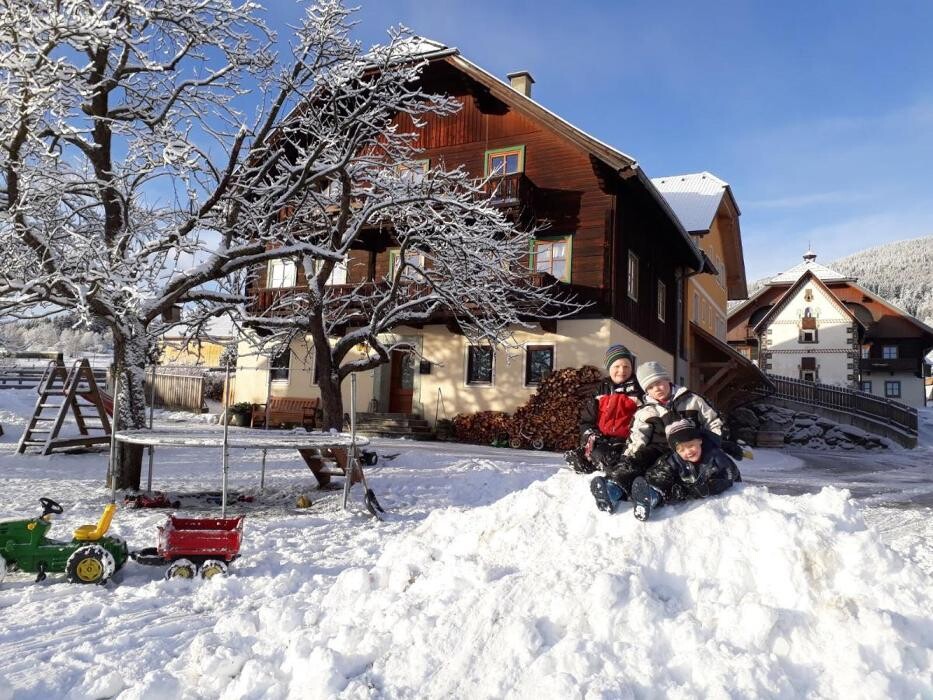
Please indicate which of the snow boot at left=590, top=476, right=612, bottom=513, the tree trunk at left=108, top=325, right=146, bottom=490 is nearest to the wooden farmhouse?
the tree trunk at left=108, top=325, right=146, bottom=490

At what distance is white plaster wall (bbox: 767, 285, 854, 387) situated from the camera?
4491 centimetres

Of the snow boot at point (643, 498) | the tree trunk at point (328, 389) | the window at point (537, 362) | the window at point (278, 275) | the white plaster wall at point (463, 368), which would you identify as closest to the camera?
the snow boot at point (643, 498)

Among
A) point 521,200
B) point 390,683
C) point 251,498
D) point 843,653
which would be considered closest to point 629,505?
point 843,653

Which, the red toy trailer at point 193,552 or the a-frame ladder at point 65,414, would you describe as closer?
the red toy trailer at point 193,552

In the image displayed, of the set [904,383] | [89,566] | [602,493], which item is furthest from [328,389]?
[904,383]

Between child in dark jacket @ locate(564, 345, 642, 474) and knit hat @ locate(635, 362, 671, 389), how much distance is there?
10.6 inches

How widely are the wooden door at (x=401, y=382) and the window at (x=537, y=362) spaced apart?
3.81m

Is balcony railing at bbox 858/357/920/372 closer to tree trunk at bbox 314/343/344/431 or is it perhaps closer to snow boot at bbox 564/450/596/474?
tree trunk at bbox 314/343/344/431

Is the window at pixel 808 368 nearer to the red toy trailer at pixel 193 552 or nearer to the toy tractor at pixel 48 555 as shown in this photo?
the red toy trailer at pixel 193 552

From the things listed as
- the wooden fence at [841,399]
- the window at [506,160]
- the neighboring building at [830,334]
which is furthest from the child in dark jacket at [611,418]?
the neighboring building at [830,334]

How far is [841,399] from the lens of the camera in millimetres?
31000

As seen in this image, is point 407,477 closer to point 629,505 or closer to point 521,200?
point 629,505

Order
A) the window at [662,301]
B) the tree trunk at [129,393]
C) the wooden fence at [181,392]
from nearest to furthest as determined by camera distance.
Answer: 1. the tree trunk at [129,393]
2. the window at [662,301]
3. the wooden fence at [181,392]

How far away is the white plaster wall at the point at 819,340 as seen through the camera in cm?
4491
